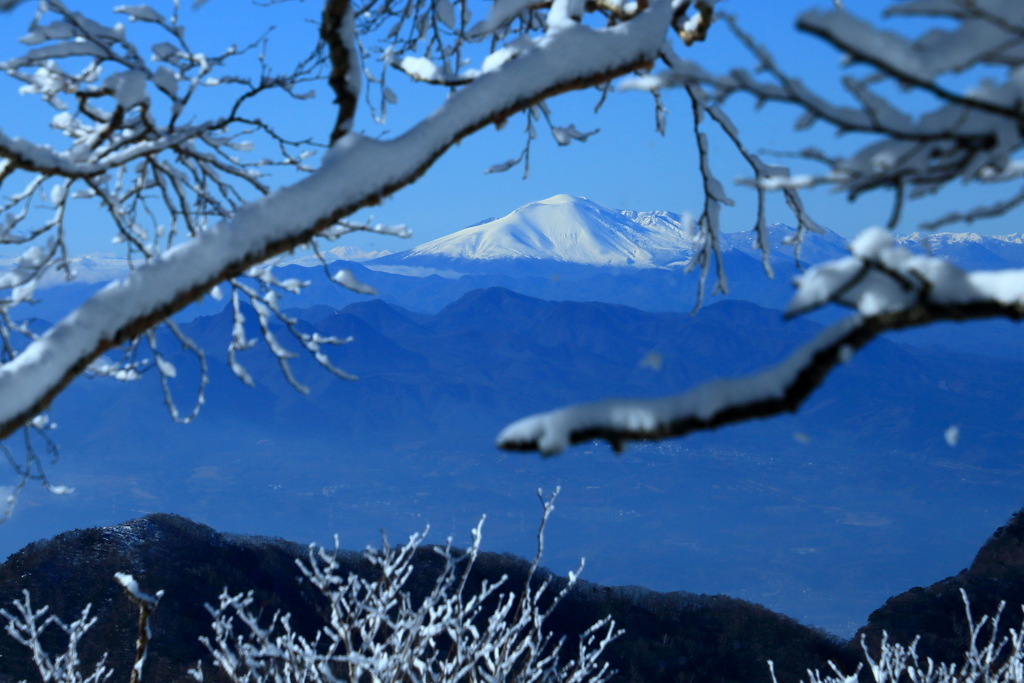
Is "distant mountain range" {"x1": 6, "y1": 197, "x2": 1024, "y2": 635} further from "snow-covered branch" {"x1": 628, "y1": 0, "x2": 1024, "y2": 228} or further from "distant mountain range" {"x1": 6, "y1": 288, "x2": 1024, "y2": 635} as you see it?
"snow-covered branch" {"x1": 628, "y1": 0, "x2": 1024, "y2": 228}

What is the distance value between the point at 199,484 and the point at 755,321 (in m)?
93.3

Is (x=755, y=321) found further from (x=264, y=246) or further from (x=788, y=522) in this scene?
(x=264, y=246)

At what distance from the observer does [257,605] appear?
60.4 ft

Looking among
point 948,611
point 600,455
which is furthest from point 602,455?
point 948,611

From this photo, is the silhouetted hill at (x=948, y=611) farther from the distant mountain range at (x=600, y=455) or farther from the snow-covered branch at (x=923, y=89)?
the distant mountain range at (x=600, y=455)

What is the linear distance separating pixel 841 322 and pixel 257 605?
67.4 ft

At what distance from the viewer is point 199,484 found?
9456 centimetres

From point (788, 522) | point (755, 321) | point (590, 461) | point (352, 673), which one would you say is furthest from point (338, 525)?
point (352, 673)

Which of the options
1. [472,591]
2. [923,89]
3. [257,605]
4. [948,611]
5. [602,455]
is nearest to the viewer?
[923,89]

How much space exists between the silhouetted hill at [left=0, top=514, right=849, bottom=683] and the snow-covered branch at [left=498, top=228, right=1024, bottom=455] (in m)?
16.1

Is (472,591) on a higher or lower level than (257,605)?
lower

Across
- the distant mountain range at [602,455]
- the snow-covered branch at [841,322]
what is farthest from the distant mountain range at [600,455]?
the snow-covered branch at [841,322]

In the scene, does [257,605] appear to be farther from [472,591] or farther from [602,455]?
[602,455]

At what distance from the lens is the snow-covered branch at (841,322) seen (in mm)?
823
